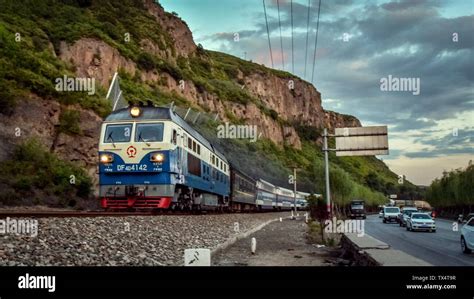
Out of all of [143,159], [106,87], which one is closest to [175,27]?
[106,87]

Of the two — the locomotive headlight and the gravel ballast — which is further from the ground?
the locomotive headlight

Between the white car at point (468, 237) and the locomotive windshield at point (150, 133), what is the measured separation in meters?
10.9

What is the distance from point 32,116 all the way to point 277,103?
135m

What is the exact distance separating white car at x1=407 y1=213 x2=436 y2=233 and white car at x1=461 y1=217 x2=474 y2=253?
52.2ft

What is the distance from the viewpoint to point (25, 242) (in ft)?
30.9

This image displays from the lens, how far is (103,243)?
1088 centimetres

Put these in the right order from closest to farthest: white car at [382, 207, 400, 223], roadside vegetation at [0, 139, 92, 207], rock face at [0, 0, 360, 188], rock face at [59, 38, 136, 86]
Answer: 1. roadside vegetation at [0, 139, 92, 207]
2. rock face at [0, 0, 360, 188]
3. white car at [382, 207, 400, 223]
4. rock face at [59, 38, 136, 86]

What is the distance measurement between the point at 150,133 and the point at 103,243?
8.33m

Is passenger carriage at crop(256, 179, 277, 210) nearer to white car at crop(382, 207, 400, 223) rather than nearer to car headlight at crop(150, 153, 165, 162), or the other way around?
white car at crop(382, 207, 400, 223)

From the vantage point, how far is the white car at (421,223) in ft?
107

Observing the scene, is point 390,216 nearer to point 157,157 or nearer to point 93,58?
point 93,58

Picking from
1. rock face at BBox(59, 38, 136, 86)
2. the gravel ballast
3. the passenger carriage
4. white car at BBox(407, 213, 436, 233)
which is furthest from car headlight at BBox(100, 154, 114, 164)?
rock face at BBox(59, 38, 136, 86)

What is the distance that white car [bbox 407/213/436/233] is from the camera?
107 feet

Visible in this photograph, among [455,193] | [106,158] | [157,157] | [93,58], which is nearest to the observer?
[157,157]
